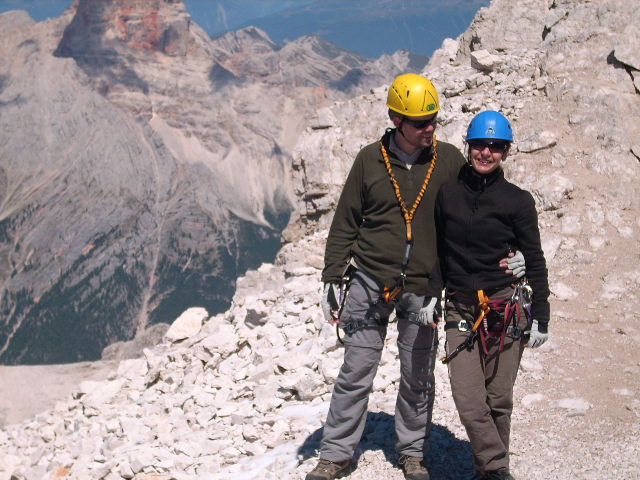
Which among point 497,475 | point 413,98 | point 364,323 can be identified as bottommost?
point 497,475

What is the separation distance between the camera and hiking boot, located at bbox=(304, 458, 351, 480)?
5.55 m

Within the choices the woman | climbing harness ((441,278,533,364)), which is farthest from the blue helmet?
climbing harness ((441,278,533,364))

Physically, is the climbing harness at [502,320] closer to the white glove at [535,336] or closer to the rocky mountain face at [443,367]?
the white glove at [535,336]

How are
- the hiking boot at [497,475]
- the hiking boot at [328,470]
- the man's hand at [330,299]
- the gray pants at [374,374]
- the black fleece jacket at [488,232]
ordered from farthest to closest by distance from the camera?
the hiking boot at [328,470] < the man's hand at [330,299] < the gray pants at [374,374] < the hiking boot at [497,475] < the black fleece jacket at [488,232]

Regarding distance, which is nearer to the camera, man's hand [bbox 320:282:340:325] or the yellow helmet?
the yellow helmet

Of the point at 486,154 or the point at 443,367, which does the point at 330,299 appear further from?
the point at 443,367

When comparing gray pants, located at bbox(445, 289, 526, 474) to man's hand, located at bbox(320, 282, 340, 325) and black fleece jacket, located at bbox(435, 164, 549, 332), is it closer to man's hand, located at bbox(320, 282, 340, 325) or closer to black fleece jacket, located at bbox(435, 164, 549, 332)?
black fleece jacket, located at bbox(435, 164, 549, 332)

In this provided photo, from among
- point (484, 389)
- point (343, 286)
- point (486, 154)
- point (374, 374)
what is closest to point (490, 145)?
point (486, 154)

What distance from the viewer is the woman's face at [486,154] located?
482 cm

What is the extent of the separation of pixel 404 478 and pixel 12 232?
199 meters

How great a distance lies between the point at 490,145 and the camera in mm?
4828

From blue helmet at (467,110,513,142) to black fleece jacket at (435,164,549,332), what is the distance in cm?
27

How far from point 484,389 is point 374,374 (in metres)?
0.95

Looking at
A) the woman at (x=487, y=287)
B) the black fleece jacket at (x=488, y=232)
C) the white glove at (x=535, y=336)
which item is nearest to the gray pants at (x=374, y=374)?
the woman at (x=487, y=287)
